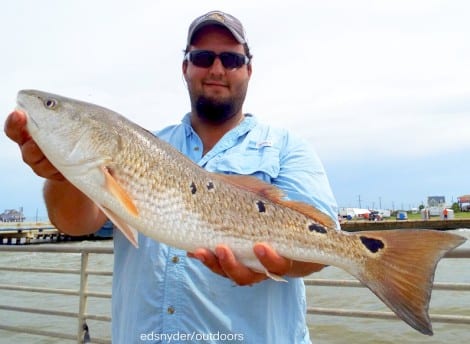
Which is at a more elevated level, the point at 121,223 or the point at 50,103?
the point at 50,103

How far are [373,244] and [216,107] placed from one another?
4.53 ft

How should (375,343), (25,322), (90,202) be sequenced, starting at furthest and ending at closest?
(25,322) → (375,343) → (90,202)

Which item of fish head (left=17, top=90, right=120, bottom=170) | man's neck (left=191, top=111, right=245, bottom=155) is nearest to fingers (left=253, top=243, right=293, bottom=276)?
fish head (left=17, top=90, right=120, bottom=170)

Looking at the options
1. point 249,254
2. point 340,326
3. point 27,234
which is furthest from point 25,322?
point 27,234

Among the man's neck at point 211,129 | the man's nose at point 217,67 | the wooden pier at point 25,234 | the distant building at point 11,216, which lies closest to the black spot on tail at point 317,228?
the man's neck at point 211,129

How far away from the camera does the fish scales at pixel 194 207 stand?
7.53ft

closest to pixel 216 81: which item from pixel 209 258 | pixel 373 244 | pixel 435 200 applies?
pixel 209 258

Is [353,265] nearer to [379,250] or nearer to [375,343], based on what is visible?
[379,250]

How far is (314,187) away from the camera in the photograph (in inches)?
112

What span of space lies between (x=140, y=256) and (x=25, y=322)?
1207 centimetres

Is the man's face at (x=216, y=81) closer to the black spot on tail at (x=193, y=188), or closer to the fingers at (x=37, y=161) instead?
the black spot on tail at (x=193, y=188)

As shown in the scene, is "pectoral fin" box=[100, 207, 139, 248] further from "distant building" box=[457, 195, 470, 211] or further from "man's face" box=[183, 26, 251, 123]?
"distant building" box=[457, 195, 470, 211]

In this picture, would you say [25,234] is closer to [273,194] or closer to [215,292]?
[215,292]

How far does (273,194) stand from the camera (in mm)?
2572
